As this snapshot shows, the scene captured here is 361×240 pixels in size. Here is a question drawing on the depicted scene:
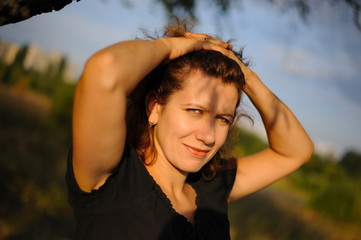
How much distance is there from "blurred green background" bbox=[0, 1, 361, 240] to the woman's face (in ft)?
2.62

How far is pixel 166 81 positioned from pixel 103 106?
2.13 ft

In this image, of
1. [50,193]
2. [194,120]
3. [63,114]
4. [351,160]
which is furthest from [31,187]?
[351,160]

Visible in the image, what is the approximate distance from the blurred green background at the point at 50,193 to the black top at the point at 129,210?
3.41 feet

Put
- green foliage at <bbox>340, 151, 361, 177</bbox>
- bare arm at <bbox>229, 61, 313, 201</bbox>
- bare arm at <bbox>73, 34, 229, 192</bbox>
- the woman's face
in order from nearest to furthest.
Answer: bare arm at <bbox>73, 34, 229, 192</bbox>
the woman's face
bare arm at <bbox>229, 61, 313, 201</bbox>
green foliage at <bbox>340, 151, 361, 177</bbox>

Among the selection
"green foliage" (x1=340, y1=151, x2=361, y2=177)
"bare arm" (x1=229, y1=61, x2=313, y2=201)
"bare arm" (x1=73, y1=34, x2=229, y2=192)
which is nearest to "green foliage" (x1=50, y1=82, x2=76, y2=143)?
"bare arm" (x1=229, y1=61, x2=313, y2=201)

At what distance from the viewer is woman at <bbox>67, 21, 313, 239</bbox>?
1281mm

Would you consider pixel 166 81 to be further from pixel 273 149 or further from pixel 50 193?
pixel 50 193

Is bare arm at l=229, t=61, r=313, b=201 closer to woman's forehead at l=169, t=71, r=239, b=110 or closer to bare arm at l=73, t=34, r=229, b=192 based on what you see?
woman's forehead at l=169, t=71, r=239, b=110

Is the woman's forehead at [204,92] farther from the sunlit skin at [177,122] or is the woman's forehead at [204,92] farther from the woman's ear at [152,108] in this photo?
the woman's ear at [152,108]

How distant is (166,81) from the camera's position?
1.83m

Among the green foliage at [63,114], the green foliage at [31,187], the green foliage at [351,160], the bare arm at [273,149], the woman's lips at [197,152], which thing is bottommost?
the green foliage at [351,160]

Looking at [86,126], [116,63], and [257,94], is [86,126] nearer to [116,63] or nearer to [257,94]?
[116,63]

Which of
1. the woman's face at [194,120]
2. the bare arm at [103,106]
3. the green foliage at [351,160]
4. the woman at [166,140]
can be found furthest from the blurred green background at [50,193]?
the green foliage at [351,160]

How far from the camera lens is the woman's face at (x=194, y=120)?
1708mm
